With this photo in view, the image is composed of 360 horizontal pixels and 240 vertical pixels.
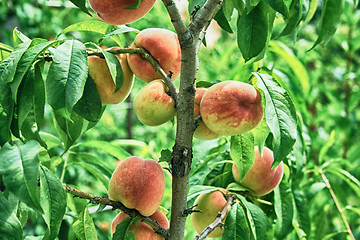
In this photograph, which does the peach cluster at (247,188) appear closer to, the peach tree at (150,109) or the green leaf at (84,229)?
the peach tree at (150,109)

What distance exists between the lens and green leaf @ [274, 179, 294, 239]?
789 millimetres

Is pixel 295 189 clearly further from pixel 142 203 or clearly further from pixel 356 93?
pixel 356 93

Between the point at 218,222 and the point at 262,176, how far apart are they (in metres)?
0.16

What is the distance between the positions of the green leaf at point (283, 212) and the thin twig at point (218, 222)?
11 centimetres

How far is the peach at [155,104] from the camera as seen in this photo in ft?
2.02

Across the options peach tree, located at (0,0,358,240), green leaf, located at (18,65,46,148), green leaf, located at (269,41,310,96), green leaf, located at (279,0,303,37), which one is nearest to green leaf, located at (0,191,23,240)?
peach tree, located at (0,0,358,240)

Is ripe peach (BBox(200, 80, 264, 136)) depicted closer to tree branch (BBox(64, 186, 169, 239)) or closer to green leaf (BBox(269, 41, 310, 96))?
tree branch (BBox(64, 186, 169, 239))

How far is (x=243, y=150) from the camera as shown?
0.69 meters

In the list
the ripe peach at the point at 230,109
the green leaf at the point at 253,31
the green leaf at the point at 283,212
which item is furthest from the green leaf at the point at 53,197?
the green leaf at the point at 283,212

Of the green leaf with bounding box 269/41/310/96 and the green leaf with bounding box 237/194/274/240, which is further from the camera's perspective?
the green leaf with bounding box 269/41/310/96

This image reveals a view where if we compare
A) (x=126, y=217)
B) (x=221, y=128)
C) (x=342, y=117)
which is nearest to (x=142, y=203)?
(x=126, y=217)

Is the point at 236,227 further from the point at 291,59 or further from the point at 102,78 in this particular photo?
the point at 291,59

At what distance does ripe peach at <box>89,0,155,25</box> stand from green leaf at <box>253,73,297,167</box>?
188 mm

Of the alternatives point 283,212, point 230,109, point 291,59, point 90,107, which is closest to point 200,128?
point 230,109
